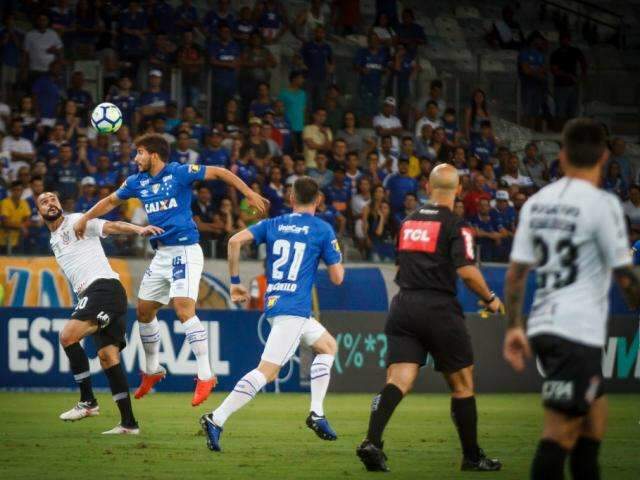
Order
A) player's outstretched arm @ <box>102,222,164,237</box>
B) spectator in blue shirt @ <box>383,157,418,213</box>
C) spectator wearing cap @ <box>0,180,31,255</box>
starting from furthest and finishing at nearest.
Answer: spectator in blue shirt @ <box>383,157,418,213</box> < spectator wearing cap @ <box>0,180,31,255</box> < player's outstretched arm @ <box>102,222,164,237</box>

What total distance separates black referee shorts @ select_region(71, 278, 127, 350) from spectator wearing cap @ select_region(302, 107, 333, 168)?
10902 millimetres

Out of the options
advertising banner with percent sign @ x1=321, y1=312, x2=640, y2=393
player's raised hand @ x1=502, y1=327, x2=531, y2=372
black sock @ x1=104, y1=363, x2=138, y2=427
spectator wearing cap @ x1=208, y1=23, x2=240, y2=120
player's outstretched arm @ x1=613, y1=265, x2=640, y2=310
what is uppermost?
spectator wearing cap @ x1=208, y1=23, x2=240, y2=120

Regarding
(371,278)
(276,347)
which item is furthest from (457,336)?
(371,278)

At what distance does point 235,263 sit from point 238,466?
1726 mm

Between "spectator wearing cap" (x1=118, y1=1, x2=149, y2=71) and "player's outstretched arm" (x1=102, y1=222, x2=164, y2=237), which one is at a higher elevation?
"spectator wearing cap" (x1=118, y1=1, x2=149, y2=71)

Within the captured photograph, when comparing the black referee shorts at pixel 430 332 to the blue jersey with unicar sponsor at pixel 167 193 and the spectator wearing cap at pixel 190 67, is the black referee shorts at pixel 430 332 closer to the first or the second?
the blue jersey with unicar sponsor at pixel 167 193

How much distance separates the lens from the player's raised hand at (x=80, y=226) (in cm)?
1291

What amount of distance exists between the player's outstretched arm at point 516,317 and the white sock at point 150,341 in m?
7.47

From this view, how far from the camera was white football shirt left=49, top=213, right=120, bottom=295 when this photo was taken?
42.7ft

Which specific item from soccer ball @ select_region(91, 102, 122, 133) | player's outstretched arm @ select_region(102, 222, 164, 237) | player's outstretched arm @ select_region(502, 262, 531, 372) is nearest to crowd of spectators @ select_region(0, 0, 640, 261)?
soccer ball @ select_region(91, 102, 122, 133)

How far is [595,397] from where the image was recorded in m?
6.80

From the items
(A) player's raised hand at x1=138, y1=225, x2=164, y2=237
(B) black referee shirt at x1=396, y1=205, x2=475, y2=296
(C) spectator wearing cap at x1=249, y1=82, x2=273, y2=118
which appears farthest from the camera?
(C) spectator wearing cap at x1=249, y1=82, x2=273, y2=118

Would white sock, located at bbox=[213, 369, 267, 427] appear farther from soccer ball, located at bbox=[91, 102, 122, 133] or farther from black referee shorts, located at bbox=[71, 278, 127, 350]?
soccer ball, located at bbox=[91, 102, 122, 133]

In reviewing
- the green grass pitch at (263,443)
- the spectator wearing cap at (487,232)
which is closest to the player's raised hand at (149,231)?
the green grass pitch at (263,443)
